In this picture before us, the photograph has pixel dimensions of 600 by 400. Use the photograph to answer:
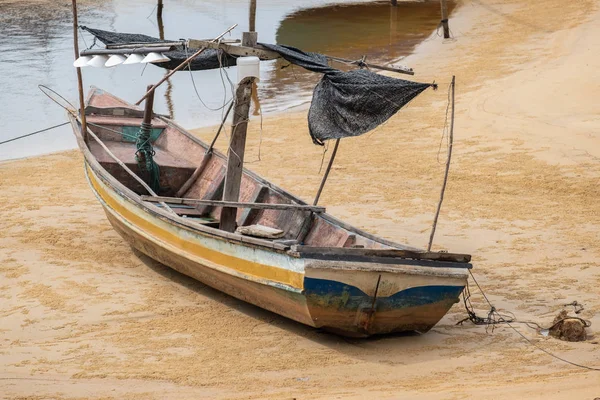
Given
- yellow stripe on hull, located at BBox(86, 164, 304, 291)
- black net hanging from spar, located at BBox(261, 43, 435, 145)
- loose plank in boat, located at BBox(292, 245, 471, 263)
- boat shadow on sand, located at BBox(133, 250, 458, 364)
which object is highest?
black net hanging from spar, located at BBox(261, 43, 435, 145)

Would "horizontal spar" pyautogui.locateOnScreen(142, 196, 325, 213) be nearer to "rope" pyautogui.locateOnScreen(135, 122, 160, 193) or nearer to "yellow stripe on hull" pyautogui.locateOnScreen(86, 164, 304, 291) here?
"yellow stripe on hull" pyautogui.locateOnScreen(86, 164, 304, 291)

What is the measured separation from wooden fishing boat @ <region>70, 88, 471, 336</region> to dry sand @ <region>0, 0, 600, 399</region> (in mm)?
315

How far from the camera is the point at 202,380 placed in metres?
7.14

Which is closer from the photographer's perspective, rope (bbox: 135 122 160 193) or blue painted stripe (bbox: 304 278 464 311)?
blue painted stripe (bbox: 304 278 464 311)

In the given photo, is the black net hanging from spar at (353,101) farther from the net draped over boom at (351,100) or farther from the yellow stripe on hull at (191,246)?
the yellow stripe on hull at (191,246)

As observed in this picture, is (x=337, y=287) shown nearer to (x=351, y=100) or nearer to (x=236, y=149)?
(x=351, y=100)

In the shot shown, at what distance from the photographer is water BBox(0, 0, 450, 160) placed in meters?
18.4

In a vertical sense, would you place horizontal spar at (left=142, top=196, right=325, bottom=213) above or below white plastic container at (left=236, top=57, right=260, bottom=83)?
below

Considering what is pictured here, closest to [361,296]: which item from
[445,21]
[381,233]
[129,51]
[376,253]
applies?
[376,253]

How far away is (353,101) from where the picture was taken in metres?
7.88

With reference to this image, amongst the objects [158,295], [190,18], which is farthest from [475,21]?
[158,295]

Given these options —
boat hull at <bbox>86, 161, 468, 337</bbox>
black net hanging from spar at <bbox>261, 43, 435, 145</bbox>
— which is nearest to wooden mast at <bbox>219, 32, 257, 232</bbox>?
boat hull at <bbox>86, 161, 468, 337</bbox>

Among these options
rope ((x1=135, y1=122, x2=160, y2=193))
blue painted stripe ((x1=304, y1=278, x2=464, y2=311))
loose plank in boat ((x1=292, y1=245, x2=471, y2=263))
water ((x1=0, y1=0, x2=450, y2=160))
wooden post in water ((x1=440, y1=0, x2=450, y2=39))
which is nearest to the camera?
loose plank in boat ((x1=292, y1=245, x2=471, y2=263))

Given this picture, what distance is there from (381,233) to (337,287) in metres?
3.32
